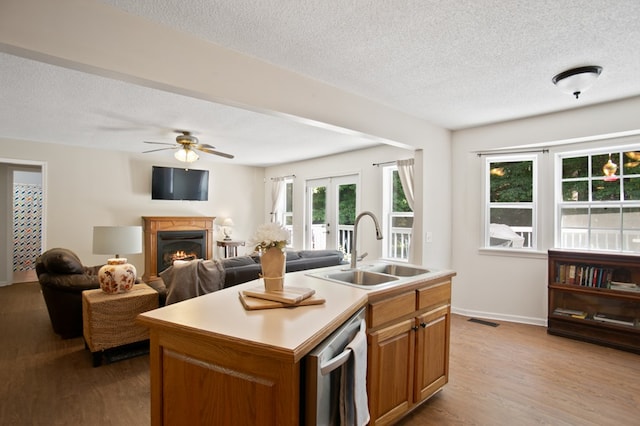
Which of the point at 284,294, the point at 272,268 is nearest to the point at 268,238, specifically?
the point at 272,268

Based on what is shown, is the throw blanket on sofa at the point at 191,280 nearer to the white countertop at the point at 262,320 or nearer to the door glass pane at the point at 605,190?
the white countertop at the point at 262,320

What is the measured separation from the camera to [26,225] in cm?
670

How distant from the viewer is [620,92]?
9.61 ft

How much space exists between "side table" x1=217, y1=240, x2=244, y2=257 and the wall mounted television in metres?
1.00

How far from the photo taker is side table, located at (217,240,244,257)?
6.91 metres

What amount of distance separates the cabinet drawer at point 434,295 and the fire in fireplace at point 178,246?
17.7 feet

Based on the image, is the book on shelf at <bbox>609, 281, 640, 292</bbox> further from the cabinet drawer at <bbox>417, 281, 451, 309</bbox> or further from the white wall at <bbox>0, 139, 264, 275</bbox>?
the white wall at <bbox>0, 139, 264, 275</bbox>

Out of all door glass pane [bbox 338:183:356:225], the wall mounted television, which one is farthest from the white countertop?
the wall mounted television

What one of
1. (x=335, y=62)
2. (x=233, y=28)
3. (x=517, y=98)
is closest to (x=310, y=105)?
(x=335, y=62)

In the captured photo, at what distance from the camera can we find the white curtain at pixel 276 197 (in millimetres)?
7379

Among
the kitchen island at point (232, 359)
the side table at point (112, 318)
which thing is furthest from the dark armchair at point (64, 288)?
the kitchen island at point (232, 359)

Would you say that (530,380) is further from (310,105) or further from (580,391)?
(310,105)

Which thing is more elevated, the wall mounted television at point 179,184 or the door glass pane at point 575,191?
the wall mounted television at point 179,184

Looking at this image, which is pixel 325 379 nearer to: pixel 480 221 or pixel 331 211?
pixel 480 221
